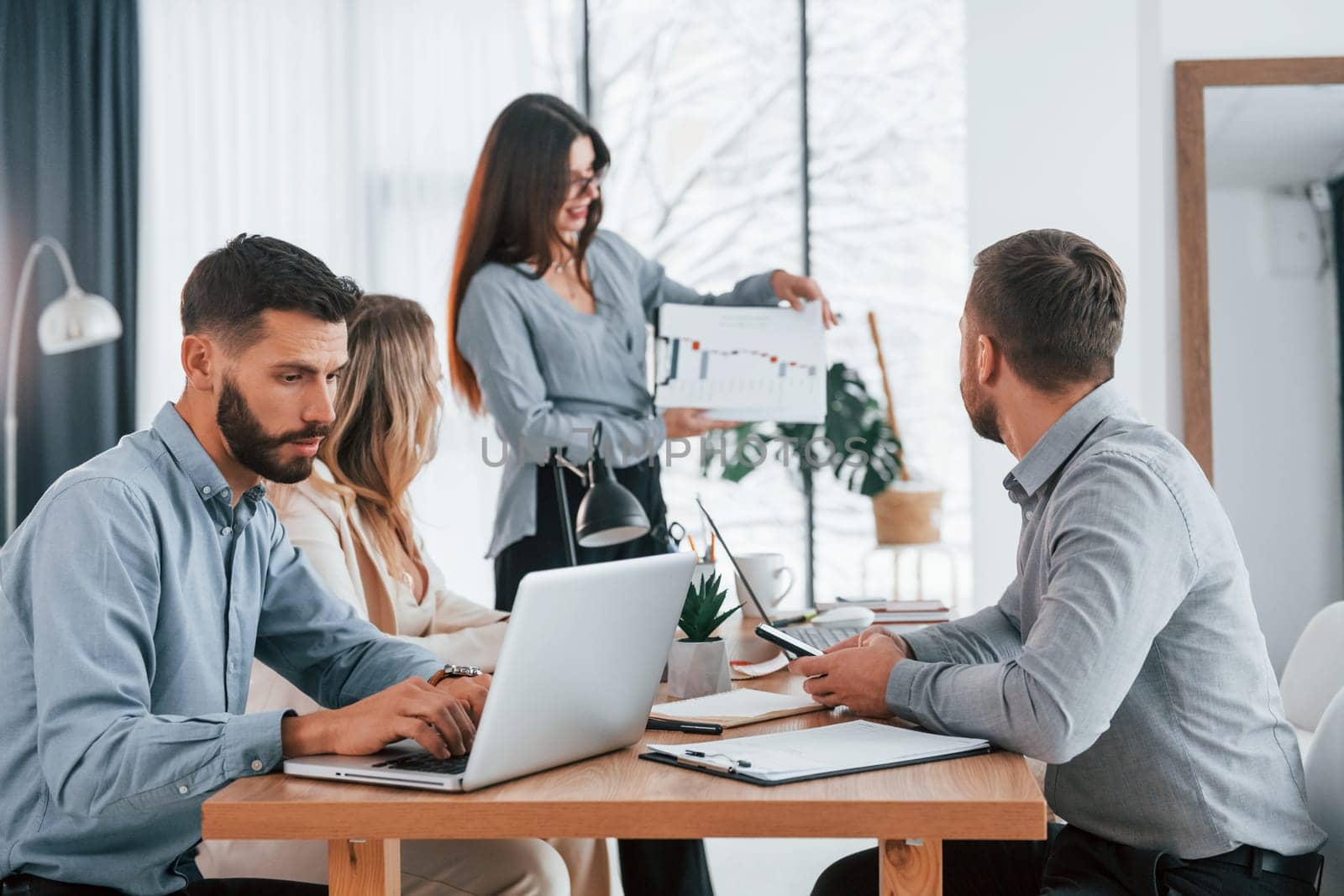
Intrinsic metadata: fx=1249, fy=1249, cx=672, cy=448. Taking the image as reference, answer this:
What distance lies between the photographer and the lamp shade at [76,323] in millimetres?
4203

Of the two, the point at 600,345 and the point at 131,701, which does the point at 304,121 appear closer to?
the point at 600,345

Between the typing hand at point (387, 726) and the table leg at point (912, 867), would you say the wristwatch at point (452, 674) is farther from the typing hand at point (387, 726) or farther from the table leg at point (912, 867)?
the table leg at point (912, 867)

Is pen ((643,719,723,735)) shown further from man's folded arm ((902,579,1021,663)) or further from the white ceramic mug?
the white ceramic mug

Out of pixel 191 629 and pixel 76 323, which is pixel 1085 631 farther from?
pixel 76 323

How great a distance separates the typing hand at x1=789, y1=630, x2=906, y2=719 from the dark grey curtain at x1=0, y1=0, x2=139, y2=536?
12.9 ft

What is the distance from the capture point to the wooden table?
1043 mm

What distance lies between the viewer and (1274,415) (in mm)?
3137

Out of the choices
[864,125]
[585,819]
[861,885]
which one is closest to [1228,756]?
[861,885]

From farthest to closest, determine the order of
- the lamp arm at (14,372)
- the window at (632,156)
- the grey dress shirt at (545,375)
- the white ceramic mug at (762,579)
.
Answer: the window at (632,156) → the lamp arm at (14,372) → the grey dress shirt at (545,375) → the white ceramic mug at (762,579)

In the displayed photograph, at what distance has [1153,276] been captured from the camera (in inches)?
126

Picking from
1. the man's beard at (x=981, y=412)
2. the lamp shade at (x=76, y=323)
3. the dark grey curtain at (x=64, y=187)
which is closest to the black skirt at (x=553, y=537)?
the man's beard at (x=981, y=412)

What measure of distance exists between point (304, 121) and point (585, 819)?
417 centimetres

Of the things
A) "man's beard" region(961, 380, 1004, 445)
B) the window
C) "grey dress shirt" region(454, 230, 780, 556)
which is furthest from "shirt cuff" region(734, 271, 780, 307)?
the window

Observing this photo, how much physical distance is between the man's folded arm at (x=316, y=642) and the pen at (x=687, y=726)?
0.33 meters
